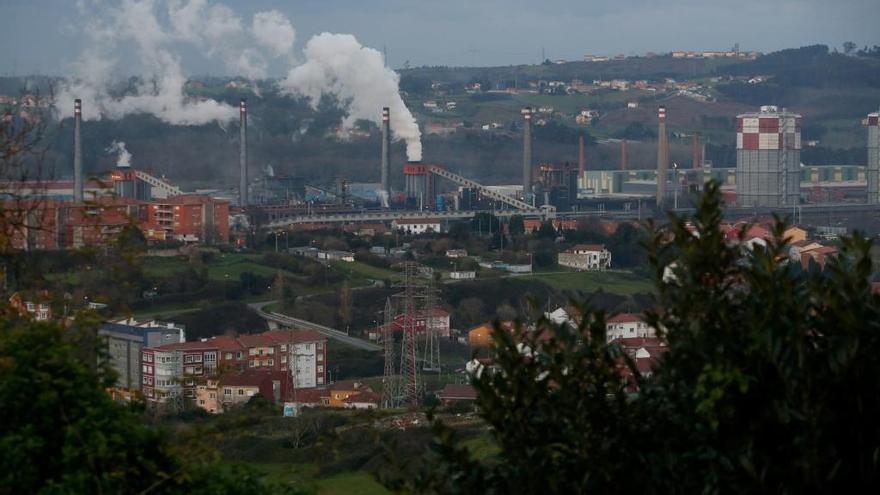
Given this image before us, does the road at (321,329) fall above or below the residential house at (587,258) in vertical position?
below

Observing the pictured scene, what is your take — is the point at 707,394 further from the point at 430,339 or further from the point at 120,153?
the point at 120,153

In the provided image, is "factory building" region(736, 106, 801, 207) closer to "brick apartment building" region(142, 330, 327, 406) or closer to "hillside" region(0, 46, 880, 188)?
"hillside" region(0, 46, 880, 188)

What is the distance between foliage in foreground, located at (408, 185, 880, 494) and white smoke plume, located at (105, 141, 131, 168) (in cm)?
3055

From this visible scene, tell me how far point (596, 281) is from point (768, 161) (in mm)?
14285

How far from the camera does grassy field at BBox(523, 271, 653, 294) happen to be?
1750 cm

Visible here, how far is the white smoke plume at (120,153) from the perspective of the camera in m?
33.2

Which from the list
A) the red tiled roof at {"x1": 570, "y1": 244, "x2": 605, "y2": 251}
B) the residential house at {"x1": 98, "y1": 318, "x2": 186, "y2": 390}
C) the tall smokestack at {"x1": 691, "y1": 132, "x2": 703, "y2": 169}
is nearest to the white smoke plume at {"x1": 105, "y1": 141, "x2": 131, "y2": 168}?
the tall smokestack at {"x1": 691, "y1": 132, "x2": 703, "y2": 169}

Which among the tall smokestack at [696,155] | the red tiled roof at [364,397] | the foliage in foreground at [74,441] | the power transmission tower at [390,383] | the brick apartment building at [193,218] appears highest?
the tall smokestack at [696,155]

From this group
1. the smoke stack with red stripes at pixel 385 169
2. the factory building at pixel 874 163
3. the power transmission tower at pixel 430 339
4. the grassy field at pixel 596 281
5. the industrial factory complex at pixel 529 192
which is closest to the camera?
the power transmission tower at pixel 430 339

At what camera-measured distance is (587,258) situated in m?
20.2

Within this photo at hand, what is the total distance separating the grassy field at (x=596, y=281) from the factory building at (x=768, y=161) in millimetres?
12880

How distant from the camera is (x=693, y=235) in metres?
2.89

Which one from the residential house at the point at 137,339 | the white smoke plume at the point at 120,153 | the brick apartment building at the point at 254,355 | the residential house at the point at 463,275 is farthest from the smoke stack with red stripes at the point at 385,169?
the residential house at the point at 137,339

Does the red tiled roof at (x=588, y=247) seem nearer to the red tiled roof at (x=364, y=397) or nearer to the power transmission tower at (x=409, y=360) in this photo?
the power transmission tower at (x=409, y=360)
